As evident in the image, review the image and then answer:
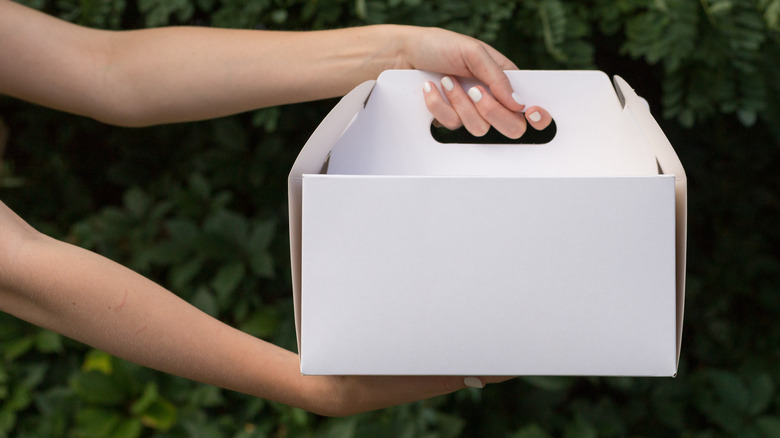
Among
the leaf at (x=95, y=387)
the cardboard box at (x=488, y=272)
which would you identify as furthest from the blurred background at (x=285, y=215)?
the cardboard box at (x=488, y=272)

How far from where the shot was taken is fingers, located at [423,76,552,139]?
2.41ft

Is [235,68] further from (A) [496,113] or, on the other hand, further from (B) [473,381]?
(B) [473,381]

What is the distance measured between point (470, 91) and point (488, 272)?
0.28m

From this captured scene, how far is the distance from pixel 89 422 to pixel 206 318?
0.73 m

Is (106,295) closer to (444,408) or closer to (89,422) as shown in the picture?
(89,422)

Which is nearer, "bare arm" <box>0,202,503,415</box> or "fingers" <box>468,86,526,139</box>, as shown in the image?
"bare arm" <box>0,202,503,415</box>

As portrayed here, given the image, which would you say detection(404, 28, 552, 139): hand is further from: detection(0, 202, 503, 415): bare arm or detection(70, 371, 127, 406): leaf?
detection(70, 371, 127, 406): leaf

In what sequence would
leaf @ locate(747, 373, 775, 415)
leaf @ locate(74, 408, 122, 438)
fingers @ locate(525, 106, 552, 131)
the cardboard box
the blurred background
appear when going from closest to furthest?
the cardboard box < fingers @ locate(525, 106, 552, 131) < the blurred background < leaf @ locate(74, 408, 122, 438) < leaf @ locate(747, 373, 775, 415)

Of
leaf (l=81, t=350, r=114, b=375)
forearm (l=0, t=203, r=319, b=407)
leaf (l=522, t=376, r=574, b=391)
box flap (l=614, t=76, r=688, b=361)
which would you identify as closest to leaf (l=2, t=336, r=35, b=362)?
leaf (l=81, t=350, r=114, b=375)

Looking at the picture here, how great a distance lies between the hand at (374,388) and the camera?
24.4 inches

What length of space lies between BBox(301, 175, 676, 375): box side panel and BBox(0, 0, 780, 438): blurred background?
0.53 m

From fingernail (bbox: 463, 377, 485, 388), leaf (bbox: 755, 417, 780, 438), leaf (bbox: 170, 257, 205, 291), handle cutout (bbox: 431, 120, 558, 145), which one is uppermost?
fingernail (bbox: 463, 377, 485, 388)

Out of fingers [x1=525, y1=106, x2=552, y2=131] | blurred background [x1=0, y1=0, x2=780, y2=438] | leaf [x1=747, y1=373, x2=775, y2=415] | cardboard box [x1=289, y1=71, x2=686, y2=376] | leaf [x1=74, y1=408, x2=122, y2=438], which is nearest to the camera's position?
cardboard box [x1=289, y1=71, x2=686, y2=376]

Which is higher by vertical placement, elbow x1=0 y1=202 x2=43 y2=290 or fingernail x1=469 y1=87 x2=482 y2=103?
elbow x1=0 y1=202 x2=43 y2=290
